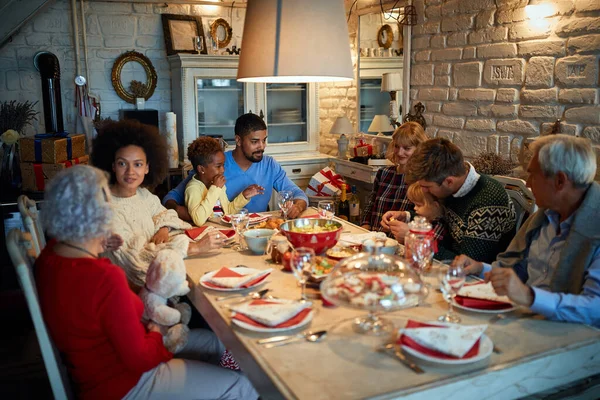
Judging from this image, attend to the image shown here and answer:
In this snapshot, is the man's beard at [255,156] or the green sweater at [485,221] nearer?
the green sweater at [485,221]

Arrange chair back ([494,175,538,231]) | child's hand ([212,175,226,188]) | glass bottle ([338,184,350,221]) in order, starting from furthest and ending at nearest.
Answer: glass bottle ([338,184,350,221]) < child's hand ([212,175,226,188]) < chair back ([494,175,538,231])

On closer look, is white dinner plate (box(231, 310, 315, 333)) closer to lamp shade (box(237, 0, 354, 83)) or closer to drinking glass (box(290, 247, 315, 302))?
drinking glass (box(290, 247, 315, 302))

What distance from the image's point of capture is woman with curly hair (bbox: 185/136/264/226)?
9.52 feet

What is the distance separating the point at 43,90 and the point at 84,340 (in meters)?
3.56

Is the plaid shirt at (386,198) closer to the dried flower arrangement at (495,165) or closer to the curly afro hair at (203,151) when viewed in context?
the dried flower arrangement at (495,165)

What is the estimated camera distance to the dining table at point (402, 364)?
1265mm

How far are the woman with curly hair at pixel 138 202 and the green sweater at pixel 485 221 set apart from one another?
103 centimetres

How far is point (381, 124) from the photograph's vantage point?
15.8ft

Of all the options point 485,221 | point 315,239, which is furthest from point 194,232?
point 485,221

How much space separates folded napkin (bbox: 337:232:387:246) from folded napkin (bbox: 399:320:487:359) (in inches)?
35.9

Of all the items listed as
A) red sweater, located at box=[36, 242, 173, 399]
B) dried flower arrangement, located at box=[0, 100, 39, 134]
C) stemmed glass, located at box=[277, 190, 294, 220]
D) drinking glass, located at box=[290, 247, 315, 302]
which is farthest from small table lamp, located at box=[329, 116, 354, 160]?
red sweater, located at box=[36, 242, 173, 399]

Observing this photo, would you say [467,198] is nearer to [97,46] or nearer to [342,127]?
[342,127]

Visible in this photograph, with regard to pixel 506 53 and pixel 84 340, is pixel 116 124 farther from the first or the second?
pixel 506 53

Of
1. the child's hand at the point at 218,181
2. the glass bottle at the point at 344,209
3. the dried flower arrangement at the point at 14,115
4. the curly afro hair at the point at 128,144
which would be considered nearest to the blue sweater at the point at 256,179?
the child's hand at the point at 218,181
